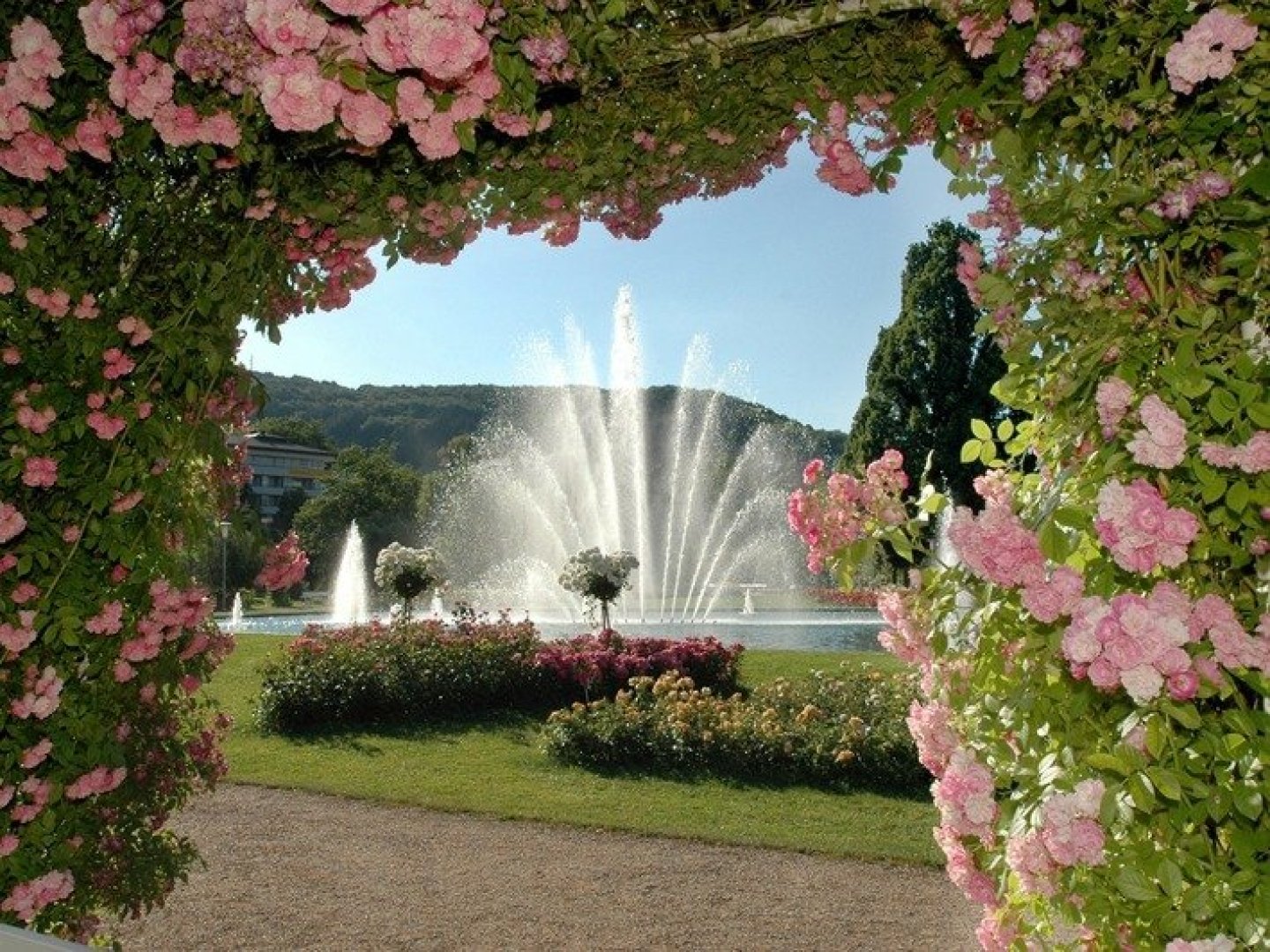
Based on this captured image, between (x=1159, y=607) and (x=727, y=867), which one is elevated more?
(x=1159, y=607)

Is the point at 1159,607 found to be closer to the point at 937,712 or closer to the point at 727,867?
the point at 937,712

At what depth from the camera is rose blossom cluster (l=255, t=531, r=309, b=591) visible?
4.28 meters

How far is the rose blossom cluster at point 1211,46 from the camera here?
1743 millimetres

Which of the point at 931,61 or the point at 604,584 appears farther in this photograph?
the point at 604,584

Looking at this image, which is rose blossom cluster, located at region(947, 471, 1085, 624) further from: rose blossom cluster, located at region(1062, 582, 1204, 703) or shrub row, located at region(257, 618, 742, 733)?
shrub row, located at region(257, 618, 742, 733)

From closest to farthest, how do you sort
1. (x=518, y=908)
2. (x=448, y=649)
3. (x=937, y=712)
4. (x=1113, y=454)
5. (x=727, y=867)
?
(x=1113, y=454), (x=937, y=712), (x=518, y=908), (x=727, y=867), (x=448, y=649)

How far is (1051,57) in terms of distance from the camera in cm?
196

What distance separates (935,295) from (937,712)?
86.7 feet

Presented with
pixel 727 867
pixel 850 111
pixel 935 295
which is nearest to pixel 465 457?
pixel 935 295

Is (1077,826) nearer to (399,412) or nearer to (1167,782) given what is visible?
(1167,782)

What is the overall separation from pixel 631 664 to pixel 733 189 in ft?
26.6

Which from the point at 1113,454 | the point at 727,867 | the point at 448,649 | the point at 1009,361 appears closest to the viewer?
the point at 1113,454

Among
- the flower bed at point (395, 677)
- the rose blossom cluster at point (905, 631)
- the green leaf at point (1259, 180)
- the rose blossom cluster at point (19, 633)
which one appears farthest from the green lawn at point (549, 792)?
the green leaf at point (1259, 180)

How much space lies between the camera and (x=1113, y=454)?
1819 millimetres
